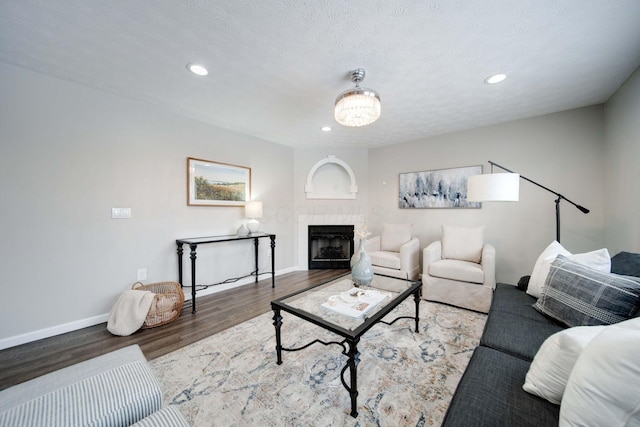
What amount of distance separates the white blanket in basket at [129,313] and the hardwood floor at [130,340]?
0.22ft

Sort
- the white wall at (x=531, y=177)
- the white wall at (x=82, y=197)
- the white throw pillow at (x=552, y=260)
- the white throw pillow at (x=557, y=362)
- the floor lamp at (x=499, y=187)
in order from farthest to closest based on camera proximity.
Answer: the white wall at (x=531, y=177)
the floor lamp at (x=499, y=187)
the white wall at (x=82, y=197)
the white throw pillow at (x=552, y=260)
the white throw pillow at (x=557, y=362)

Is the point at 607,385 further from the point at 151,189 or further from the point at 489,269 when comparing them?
the point at 151,189

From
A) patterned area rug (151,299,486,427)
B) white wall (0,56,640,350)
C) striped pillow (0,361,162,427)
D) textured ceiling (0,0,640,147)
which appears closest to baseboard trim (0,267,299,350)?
white wall (0,56,640,350)

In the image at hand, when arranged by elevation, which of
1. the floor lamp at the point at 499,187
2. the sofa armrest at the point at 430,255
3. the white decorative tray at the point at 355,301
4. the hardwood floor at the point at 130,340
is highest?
the floor lamp at the point at 499,187

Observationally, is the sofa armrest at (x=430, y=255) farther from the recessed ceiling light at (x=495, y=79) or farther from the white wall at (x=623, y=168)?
the recessed ceiling light at (x=495, y=79)

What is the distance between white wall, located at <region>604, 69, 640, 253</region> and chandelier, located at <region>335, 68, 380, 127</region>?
7.44ft

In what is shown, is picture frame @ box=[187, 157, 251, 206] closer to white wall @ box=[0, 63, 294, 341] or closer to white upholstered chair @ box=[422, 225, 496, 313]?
white wall @ box=[0, 63, 294, 341]

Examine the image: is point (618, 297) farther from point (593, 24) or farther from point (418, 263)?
point (418, 263)

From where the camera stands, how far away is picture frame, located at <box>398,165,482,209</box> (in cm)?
348

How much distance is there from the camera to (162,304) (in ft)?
7.50

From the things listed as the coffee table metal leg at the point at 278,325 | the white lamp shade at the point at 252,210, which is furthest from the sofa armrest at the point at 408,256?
the white lamp shade at the point at 252,210

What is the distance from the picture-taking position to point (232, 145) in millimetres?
3430

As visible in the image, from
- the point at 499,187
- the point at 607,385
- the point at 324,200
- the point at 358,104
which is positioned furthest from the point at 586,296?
the point at 324,200

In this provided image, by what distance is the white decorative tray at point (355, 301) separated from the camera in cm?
162
